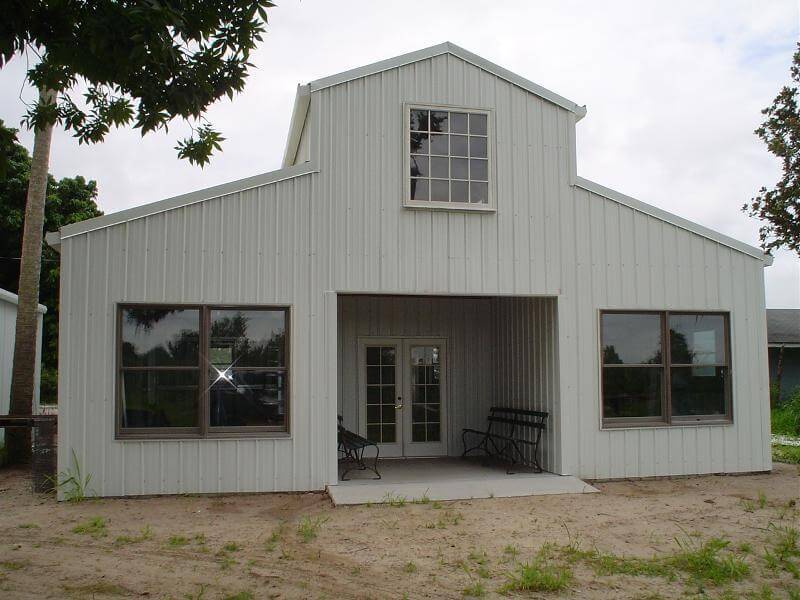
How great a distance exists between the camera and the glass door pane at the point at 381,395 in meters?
12.6

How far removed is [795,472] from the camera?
1131 cm

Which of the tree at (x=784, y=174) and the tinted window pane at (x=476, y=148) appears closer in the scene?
the tinted window pane at (x=476, y=148)

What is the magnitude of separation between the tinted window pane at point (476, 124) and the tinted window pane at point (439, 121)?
0.36 metres

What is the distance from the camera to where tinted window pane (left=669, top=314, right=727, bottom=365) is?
35.7 feet

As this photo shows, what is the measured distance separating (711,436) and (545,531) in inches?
171

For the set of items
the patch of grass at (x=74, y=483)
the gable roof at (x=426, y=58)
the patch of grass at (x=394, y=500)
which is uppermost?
the gable roof at (x=426, y=58)

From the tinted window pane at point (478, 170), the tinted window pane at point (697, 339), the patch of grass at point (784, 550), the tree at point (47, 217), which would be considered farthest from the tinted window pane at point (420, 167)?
the tree at point (47, 217)

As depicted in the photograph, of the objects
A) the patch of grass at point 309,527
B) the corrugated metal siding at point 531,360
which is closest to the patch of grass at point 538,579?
the patch of grass at point 309,527

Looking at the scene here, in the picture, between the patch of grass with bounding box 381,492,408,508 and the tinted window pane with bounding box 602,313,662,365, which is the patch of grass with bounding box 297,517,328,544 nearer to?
the patch of grass with bounding box 381,492,408,508

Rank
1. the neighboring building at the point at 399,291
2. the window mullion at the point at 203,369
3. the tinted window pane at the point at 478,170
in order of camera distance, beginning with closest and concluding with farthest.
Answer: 1. the neighboring building at the point at 399,291
2. the window mullion at the point at 203,369
3. the tinted window pane at the point at 478,170

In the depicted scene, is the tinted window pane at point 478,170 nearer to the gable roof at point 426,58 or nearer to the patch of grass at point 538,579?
the gable roof at point 426,58

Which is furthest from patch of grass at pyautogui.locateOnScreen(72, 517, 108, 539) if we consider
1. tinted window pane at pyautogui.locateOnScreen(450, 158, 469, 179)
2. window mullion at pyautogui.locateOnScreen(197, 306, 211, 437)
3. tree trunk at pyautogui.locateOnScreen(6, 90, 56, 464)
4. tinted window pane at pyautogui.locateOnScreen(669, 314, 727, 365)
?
tinted window pane at pyautogui.locateOnScreen(669, 314, 727, 365)

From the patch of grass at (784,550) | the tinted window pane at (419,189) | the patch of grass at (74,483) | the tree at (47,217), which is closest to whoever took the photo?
the patch of grass at (784,550)

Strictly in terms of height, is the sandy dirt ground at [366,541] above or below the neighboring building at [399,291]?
below
